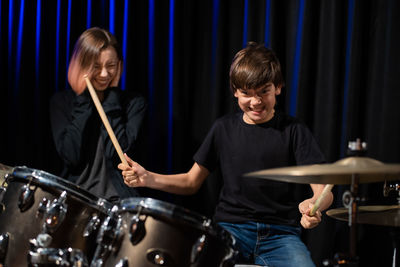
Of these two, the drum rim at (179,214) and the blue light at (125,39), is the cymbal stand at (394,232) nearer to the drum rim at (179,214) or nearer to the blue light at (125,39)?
the drum rim at (179,214)

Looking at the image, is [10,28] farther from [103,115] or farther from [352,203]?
[352,203]

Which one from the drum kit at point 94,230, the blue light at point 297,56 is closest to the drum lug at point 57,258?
the drum kit at point 94,230

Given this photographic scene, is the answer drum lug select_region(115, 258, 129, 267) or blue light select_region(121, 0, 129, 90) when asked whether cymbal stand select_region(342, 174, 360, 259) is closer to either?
drum lug select_region(115, 258, 129, 267)

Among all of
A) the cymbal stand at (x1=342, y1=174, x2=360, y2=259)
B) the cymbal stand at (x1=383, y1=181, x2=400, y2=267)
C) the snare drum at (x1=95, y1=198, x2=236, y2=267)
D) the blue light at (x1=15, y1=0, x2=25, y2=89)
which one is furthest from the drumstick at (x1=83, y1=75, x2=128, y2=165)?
the cymbal stand at (x1=383, y1=181, x2=400, y2=267)

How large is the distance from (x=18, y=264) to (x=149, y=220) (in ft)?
1.64

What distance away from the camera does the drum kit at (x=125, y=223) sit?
4.61ft

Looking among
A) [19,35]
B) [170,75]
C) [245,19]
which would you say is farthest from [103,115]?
[19,35]

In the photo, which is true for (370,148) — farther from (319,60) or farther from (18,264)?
(18,264)

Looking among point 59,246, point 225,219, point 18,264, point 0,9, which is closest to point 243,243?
point 225,219

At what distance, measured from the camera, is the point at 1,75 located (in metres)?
2.57

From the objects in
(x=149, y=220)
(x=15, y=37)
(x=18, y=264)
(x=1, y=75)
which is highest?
(x=15, y=37)

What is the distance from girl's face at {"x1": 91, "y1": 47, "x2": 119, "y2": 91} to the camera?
2.20 meters

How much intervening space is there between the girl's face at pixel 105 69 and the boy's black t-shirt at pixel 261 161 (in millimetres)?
550

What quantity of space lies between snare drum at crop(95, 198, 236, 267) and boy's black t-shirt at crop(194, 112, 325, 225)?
47 centimetres
